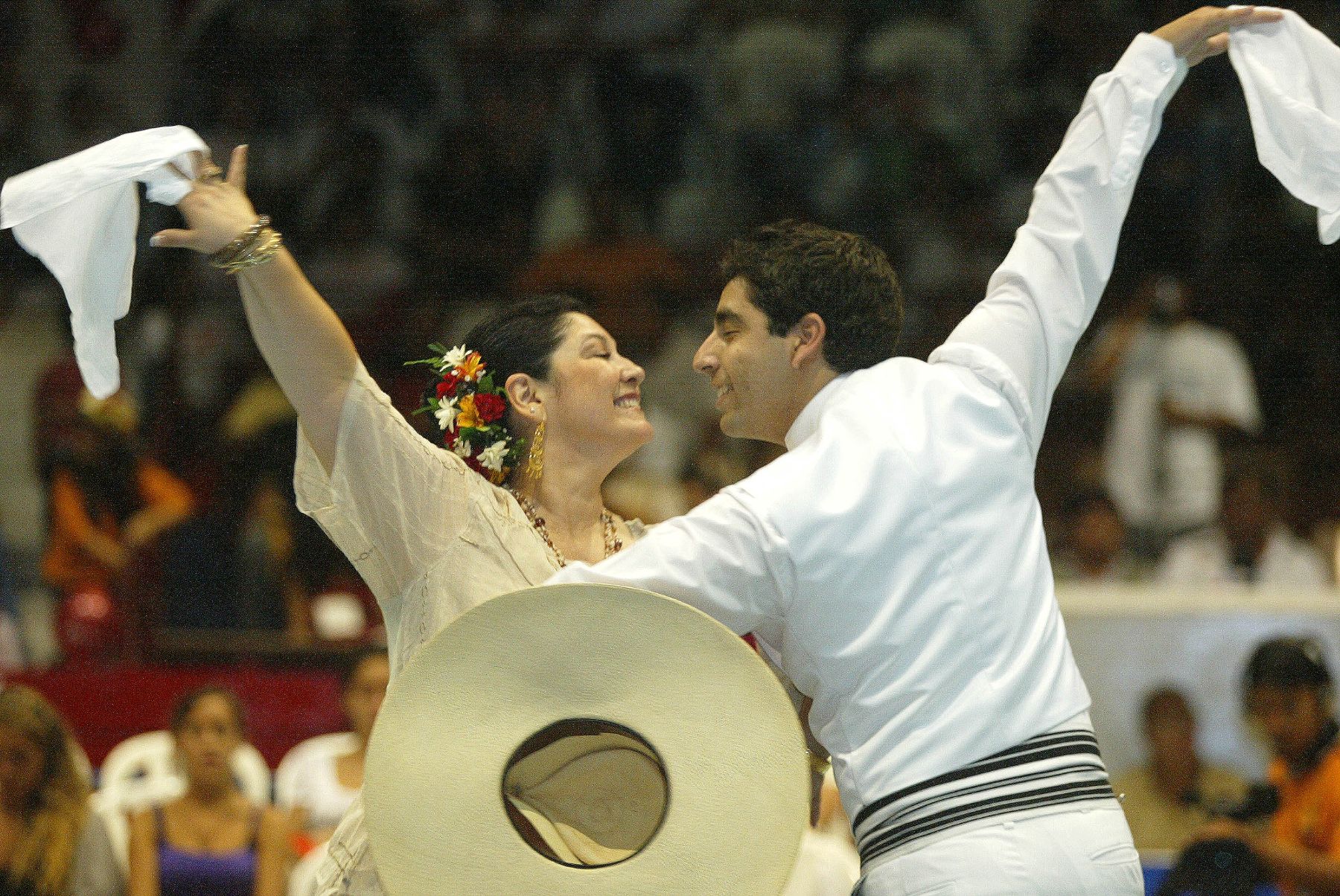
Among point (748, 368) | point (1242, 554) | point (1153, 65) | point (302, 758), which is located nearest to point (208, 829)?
point (302, 758)

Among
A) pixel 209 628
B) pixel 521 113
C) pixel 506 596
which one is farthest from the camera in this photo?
pixel 521 113

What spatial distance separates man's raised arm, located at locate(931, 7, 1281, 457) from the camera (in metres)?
2.61

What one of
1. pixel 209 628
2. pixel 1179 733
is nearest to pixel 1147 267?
→ pixel 1179 733

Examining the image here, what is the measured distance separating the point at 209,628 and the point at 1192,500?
12.5 feet

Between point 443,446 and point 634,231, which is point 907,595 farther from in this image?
point 634,231

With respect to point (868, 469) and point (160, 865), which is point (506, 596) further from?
point (160, 865)

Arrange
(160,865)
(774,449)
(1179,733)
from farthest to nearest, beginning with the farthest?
(774,449), (1179,733), (160,865)

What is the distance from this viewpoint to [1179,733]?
5500mm

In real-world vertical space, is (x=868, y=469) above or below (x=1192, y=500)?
above

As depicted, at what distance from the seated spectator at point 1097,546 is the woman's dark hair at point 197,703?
3.03 meters

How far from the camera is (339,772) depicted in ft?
17.7

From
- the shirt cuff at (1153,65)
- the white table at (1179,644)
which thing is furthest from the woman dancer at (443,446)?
the white table at (1179,644)

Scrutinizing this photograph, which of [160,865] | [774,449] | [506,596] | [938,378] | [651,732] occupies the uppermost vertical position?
[938,378]

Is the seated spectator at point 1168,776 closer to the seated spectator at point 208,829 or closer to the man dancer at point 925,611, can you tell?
the seated spectator at point 208,829
